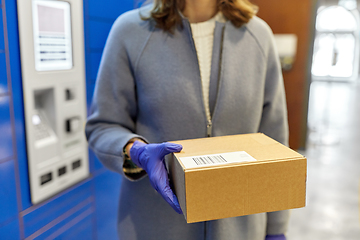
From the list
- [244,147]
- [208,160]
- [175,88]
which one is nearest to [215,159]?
[208,160]

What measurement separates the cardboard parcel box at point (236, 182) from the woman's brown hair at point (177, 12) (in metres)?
0.52

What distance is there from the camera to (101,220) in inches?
71.2

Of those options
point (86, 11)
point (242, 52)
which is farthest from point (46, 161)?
point (242, 52)

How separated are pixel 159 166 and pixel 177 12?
1.85 feet

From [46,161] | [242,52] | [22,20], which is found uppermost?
[22,20]

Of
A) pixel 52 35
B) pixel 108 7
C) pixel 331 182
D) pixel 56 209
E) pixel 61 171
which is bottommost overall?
pixel 331 182

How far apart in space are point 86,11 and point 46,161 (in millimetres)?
705

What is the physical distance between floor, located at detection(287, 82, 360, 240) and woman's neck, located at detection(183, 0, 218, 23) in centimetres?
233

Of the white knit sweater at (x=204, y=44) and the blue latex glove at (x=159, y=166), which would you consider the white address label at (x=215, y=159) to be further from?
the white knit sweater at (x=204, y=44)

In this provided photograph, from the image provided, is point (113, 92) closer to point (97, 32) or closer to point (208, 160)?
point (208, 160)

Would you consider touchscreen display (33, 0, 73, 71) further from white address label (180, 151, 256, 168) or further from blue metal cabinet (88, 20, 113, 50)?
white address label (180, 151, 256, 168)

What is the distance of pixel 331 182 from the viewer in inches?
154

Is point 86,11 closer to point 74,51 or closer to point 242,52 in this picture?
point 74,51

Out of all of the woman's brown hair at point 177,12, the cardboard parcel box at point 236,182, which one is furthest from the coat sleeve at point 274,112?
the cardboard parcel box at point 236,182
